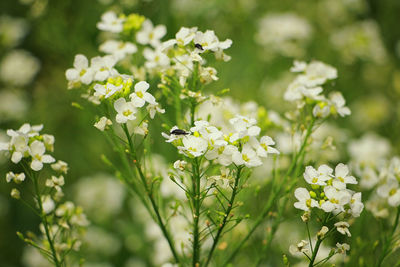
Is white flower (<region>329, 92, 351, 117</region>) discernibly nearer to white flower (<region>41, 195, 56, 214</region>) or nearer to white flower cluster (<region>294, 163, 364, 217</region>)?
white flower cluster (<region>294, 163, 364, 217</region>)

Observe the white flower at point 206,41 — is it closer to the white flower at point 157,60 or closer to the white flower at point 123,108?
the white flower at point 157,60

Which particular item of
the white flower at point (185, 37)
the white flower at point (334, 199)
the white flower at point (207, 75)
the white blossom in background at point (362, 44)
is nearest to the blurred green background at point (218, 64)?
the white blossom in background at point (362, 44)

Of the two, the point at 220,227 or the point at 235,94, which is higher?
the point at 235,94

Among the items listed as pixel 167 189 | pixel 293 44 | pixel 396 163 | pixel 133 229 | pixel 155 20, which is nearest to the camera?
pixel 396 163

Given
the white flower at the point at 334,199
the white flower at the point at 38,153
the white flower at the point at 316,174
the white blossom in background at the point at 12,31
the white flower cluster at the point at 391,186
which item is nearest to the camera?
the white flower at the point at 334,199

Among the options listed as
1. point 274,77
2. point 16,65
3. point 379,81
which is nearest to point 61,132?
point 16,65

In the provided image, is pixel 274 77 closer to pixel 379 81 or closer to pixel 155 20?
pixel 379 81

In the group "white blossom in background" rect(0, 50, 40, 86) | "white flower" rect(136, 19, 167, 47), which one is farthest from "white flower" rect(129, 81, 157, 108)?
"white blossom in background" rect(0, 50, 40, 86)
